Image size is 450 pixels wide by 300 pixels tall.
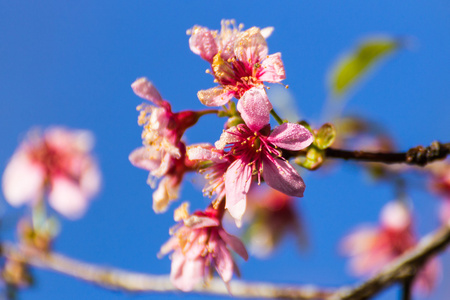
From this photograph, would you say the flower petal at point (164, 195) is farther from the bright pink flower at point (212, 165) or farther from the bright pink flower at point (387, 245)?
the bright pink flower at point (387, 245)

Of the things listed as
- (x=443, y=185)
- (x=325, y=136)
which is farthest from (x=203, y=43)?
(x=443, y=185)

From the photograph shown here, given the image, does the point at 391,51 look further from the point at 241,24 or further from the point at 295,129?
the point at 295,129

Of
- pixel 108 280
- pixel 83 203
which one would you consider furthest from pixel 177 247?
pixel 83 203

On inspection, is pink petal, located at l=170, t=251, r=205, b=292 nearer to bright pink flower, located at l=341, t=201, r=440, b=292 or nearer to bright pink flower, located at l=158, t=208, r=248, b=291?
bright pink flower, located at l=158, t=208, r=248, b=291

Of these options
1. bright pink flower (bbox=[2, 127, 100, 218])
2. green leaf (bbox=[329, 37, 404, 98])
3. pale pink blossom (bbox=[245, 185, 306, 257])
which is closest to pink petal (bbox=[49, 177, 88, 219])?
bright pink flower (bbox=[2, 127, 100, 218])

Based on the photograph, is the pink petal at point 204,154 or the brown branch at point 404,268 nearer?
the pink petal at point 204,154

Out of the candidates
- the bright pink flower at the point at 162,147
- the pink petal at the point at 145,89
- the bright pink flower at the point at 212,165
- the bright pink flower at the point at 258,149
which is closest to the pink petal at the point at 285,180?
the bright pink flower at the point at 258,149
